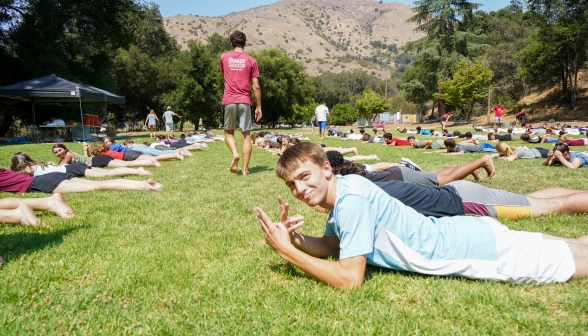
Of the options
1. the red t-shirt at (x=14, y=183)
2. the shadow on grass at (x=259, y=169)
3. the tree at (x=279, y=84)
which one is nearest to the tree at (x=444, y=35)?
the tree at (x=279, y=84)

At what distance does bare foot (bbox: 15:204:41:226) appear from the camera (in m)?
4.07

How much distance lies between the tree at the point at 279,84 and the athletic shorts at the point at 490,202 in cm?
4466

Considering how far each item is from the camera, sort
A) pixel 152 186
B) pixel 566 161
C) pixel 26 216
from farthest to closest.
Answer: pixel 566 161 < pixel 152 186 < pixel 26 216

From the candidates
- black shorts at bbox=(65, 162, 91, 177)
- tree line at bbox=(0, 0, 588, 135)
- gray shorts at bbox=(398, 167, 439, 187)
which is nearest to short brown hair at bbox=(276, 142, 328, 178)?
gray shorts at bbox=(398, 167, 439, 187)

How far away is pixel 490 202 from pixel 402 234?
193 centimetres

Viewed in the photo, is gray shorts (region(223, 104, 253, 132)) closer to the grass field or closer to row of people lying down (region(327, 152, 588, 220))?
row of people lying down (region(327, 152, 588, 220))

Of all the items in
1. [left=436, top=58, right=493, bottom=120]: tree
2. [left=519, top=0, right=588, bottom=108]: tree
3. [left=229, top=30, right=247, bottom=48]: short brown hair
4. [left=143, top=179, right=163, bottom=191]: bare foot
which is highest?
[left=519, top=0, right=588, bottom=108]: tree

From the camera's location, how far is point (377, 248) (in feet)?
8.27

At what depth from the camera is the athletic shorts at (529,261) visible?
8.10 feet

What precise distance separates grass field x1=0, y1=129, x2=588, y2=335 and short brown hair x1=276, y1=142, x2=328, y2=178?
81 centimetres

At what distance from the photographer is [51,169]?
22.5 ft

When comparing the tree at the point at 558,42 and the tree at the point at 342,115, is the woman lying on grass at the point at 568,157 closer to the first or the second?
the tree at the point at 558,42

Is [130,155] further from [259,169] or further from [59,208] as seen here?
[59,208]

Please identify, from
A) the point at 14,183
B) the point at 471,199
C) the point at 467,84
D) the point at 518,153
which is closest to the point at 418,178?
A: the point at 471,199
